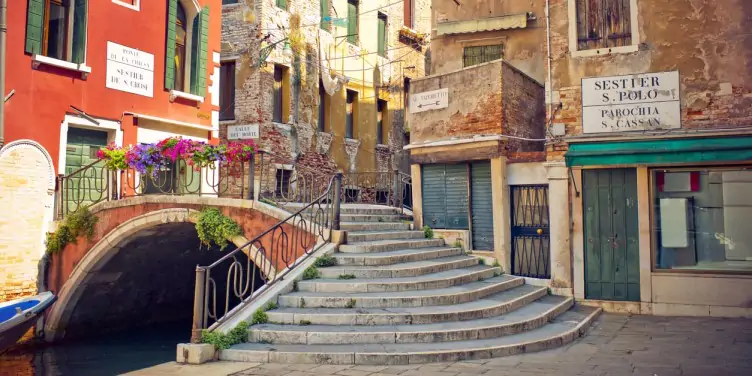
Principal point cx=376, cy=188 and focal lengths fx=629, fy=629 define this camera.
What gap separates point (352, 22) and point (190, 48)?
24.9ft

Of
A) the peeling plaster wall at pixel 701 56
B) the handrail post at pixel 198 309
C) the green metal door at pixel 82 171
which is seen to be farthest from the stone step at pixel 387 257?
the green metal door at pixel 82 171

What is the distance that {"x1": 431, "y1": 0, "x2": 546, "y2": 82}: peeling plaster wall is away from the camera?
14.9m

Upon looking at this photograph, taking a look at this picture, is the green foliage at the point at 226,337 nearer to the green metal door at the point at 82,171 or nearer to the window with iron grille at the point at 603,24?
the green metal door at the point at 82,171

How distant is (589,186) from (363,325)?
5.23 metres

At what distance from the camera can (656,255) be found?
10.5 meters

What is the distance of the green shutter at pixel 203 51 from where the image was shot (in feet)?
50.3

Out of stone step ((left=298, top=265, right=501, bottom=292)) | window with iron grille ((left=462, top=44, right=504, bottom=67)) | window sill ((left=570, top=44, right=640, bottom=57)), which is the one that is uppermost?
window with iron grille ((left=462, top=44, right=504, bottom=67))

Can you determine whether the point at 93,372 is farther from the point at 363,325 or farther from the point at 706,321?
the point at 706,321

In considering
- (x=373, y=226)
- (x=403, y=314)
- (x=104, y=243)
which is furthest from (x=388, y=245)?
(x=104, y=243)

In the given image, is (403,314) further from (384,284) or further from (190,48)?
(190,48)

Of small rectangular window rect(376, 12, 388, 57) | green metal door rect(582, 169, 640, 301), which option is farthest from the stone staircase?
small rectangular window rect(376, 12, 388, 57)

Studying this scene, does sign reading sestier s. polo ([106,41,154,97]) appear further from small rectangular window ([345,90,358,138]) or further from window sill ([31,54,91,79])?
small rectangular window ([345,90,358,138])

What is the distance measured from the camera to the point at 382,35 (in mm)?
22938

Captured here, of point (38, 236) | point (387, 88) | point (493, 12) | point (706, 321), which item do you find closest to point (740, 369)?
point (706, 321)
